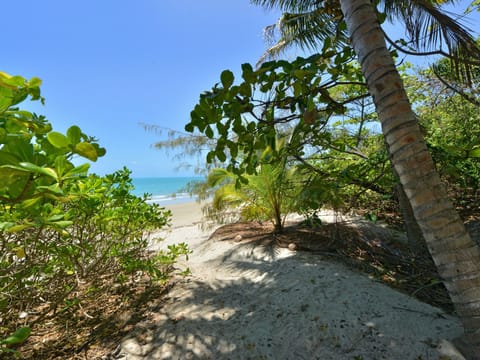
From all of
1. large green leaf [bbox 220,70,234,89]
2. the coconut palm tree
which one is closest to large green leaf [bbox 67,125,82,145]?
large green leaf [bbox 220,70,234,89]

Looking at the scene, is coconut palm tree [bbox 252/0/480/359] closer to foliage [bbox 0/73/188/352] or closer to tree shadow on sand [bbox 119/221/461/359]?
tree shadow on sand [bbox 119/221/461/359]

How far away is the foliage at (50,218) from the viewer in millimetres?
553

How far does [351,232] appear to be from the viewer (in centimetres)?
396

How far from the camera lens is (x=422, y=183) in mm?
1103

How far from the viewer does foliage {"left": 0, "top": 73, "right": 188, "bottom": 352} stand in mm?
553

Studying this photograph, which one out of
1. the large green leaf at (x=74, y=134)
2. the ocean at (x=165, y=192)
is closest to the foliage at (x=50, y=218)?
the large green leaf at (x=74, y=134)

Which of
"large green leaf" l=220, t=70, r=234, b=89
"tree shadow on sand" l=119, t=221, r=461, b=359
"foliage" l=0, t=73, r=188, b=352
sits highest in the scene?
"large green leaf" l=220, t=70, r=234, b=89

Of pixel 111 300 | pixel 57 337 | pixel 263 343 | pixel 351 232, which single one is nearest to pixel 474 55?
pixel 351 232

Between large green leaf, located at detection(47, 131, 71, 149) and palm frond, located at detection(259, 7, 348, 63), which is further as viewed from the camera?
palm frond, located at detection(259, 7, 348, 63)

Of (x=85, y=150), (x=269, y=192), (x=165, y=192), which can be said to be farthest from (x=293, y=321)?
(x=165, y=192)

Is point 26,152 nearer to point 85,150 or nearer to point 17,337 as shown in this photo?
point 85,150

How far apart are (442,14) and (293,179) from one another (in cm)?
321

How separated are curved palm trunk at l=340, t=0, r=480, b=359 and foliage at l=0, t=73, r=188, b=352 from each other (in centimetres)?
119

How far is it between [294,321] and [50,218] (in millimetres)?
1945
